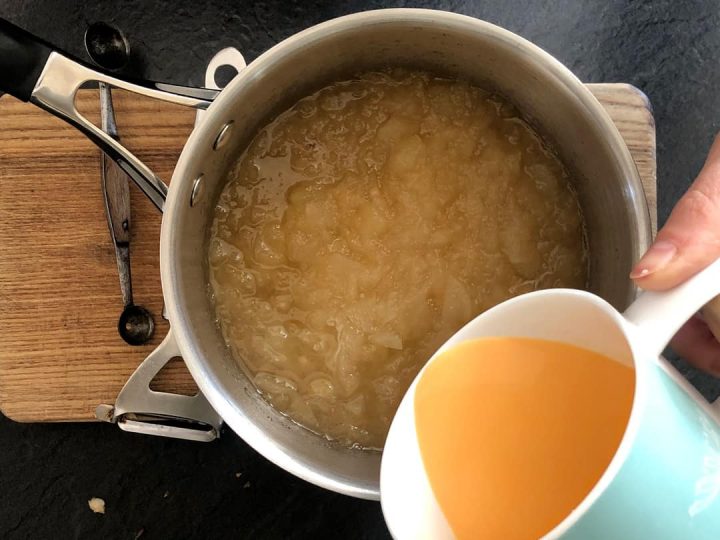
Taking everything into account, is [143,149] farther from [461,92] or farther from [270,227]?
[461,92]

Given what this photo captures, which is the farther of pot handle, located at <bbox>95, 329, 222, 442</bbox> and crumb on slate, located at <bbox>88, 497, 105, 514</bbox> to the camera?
crumb on slate, located at <bbox>88, 497, 105, 514</bbox>

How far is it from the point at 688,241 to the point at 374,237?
338 mm

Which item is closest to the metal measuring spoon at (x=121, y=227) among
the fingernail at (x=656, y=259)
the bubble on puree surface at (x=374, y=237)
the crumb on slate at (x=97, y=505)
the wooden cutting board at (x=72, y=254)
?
the wooden cutting board at (x=72, y=254)

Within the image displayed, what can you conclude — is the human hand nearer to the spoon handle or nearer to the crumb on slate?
the spoon handle

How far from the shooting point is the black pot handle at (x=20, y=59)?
0.69m

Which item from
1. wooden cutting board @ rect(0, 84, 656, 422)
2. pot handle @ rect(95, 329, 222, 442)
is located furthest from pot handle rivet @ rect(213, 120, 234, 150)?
pot handle @ rect(95, 329, 222, 442)

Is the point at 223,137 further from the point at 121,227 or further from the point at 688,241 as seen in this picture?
the point at 688,241

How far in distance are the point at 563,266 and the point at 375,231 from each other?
0.77 ft

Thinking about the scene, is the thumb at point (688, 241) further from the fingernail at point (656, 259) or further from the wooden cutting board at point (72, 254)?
the wooden cutting board at point (72, 254)

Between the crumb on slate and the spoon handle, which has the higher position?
the spoon handle

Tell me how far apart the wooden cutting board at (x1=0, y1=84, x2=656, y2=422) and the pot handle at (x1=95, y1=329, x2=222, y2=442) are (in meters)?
0.02

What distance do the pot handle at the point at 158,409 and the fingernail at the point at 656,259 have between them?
0.53 m

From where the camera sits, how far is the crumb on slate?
Result: 3.48ft

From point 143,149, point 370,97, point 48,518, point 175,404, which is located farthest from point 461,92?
point 48,518
